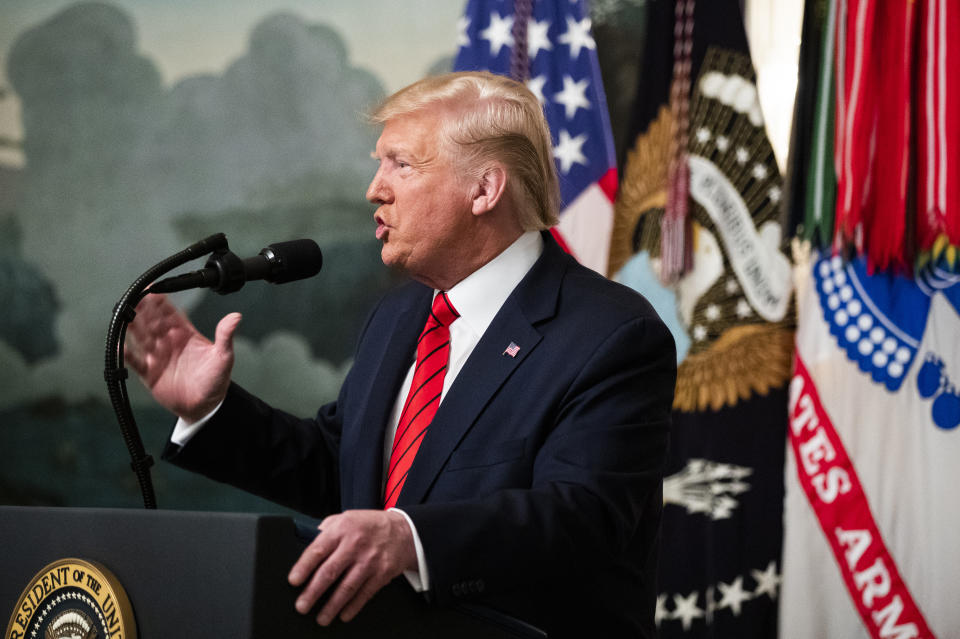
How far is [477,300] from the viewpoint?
2.07 meters

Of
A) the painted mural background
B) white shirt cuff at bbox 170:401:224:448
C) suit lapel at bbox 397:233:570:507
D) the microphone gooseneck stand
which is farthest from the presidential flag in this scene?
the microphone gooseneck stand

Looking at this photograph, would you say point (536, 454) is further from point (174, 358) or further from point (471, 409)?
point (174, 358)

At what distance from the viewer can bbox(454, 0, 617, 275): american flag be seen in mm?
3646

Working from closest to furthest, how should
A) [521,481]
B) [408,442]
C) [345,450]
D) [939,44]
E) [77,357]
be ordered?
1. [521,481]
2. [408,442]
3. [345,450]
4. [939,44]
5. [77,357]

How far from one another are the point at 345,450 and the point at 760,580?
2.07 m

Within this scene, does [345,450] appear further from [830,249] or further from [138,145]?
[138,145]

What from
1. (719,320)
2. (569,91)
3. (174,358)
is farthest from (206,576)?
(569,91)

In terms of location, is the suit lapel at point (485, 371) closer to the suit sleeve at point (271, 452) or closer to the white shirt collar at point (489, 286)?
the white shirt collar at point (489, 286)

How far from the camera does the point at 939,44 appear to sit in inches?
131

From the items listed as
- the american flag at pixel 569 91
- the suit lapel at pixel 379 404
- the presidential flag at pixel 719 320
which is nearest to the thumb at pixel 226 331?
the suit lapel at pixel 379 404

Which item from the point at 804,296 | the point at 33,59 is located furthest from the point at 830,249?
the point at 33,59

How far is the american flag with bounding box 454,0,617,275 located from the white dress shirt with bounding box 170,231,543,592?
1.49 meters

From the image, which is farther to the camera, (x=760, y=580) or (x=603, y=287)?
(x=760, y=580)

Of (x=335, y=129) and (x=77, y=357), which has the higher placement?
(x=335, y=129)
